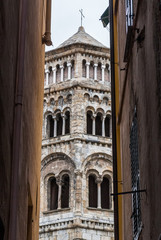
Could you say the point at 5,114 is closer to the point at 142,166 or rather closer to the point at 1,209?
the point at 1,209

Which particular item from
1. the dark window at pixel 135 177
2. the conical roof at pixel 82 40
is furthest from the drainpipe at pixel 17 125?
the conical roof at pixel 82 40

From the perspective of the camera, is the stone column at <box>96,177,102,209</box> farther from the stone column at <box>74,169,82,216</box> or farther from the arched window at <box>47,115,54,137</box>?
the arched window at <box>47,115,54,137</box>

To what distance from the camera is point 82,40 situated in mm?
41562

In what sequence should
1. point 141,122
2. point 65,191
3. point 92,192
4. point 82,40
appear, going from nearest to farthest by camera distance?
point 141,122 < point 92,192 < point 65,191 < point 82,40

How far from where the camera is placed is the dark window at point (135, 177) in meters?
8.79

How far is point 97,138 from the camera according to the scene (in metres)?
38.0

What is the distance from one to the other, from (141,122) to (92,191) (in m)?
29.3

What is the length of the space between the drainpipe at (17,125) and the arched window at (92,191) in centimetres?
2879

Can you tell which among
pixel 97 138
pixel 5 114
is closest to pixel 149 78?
pixel 5 114

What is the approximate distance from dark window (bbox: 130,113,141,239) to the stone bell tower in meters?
26.1

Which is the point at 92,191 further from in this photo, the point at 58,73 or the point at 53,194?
the point at 58,73

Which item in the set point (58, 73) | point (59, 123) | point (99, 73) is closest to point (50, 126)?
point (59, 123)

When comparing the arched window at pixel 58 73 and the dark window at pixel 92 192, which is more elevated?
the arched window at pixel 58 73

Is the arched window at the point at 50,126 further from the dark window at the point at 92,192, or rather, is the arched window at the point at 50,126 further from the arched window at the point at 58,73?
the dark window at the point at 92,192
